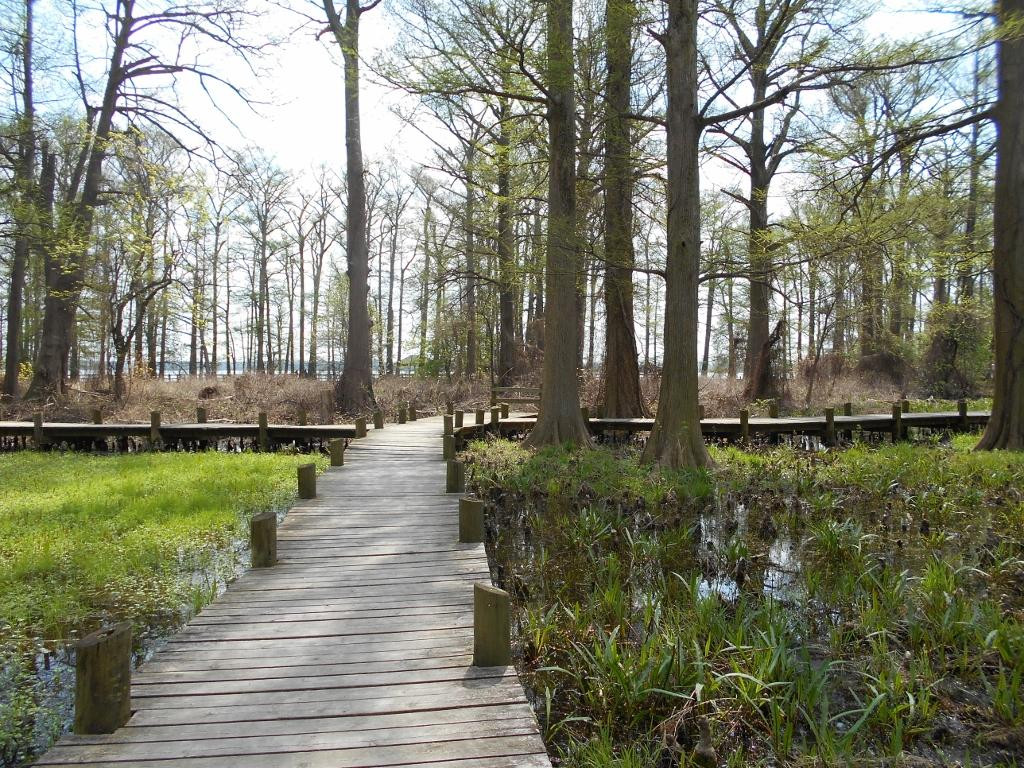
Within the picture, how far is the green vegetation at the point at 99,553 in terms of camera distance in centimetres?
427

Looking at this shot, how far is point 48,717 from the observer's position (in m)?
3.72

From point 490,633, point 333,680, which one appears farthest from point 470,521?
point 333,680

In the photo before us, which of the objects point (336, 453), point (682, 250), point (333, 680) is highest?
point (682, 250)

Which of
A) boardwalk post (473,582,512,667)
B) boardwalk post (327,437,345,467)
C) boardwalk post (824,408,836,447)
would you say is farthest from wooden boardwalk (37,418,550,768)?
boardwalk post (824,408,836,447)

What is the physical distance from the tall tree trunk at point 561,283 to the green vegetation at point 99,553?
4.88m

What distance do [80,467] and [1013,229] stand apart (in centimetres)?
1712

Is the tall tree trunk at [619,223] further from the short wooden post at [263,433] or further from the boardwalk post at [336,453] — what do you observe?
the short wooden post at [263,433]

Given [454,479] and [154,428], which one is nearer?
[454,479]

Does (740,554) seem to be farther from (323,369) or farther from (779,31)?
(323,369)

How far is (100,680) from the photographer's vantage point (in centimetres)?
292

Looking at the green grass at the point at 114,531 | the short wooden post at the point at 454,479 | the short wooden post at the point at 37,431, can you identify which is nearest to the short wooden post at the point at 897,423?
the short wooden post at the point at 454,479

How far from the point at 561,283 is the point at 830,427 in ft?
24.5

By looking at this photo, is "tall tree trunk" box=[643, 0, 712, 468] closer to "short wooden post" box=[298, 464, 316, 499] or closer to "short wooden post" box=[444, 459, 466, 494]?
"short wooden post" box=[444, 459, 466, 494]

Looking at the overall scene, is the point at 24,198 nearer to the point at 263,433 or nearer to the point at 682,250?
the point at 263,433
